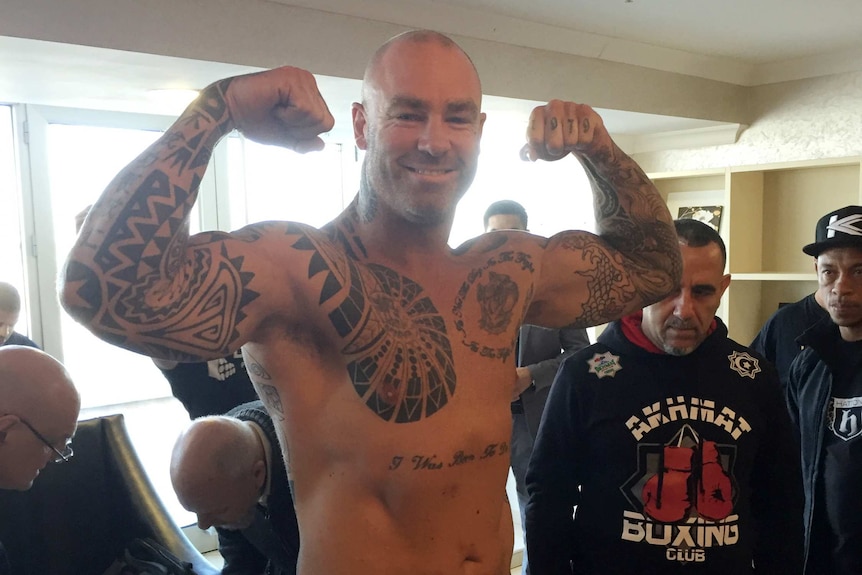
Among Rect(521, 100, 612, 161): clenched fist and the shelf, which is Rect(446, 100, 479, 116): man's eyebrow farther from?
the shelf

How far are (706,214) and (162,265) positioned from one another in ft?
9.89

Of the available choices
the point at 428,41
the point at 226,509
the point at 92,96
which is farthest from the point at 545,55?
the point at 226,509

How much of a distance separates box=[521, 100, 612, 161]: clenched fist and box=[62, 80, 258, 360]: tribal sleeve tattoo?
438mm

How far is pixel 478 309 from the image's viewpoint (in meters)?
0.99

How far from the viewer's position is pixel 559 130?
3.36ft

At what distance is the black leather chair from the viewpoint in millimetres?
1801

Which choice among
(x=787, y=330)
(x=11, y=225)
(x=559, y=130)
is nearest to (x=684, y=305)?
(x=559, y=130)

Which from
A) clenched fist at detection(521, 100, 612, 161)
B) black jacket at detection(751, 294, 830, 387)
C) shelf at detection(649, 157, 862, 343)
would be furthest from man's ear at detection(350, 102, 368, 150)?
shelf at detection(649, 157, 862, 343)

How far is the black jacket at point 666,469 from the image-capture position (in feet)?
4.29

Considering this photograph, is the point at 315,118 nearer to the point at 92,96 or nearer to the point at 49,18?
the point at 49,18

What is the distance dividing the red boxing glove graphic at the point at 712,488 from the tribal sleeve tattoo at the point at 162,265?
934 millimetres

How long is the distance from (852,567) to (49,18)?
2271 millimetres

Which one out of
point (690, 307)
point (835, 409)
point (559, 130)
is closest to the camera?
point (559, 130)

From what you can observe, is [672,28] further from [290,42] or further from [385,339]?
[385,339]
